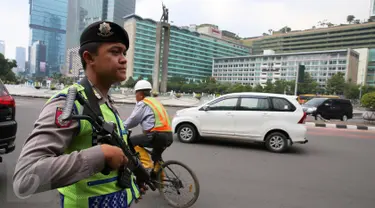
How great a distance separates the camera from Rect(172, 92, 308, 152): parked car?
6.56 meters

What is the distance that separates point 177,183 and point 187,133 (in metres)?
4.06

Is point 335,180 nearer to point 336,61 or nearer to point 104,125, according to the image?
point 104,125

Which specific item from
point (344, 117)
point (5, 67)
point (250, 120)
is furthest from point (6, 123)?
point (5, 67)

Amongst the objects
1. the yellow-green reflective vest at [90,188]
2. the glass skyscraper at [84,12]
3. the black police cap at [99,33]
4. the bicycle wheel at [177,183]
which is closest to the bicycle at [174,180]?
the bicycle wheel at [177,183]

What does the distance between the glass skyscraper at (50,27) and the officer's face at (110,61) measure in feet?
400

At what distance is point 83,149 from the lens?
105 centimetres

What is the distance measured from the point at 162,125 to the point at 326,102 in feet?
50.0

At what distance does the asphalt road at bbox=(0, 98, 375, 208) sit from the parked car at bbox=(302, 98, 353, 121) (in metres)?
8.77

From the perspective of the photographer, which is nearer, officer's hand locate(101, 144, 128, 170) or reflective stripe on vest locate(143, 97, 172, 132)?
officer's hand locate(101, 144, 128, 170)

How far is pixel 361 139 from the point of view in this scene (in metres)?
9.17

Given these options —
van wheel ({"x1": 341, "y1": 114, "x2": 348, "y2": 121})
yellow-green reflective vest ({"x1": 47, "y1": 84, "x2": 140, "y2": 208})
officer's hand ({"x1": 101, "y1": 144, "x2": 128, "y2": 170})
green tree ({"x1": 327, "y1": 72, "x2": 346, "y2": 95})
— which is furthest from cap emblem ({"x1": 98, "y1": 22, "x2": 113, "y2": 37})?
green tree ({"x1": 327, "y1": 72, "x2": 346, "y2": 95})

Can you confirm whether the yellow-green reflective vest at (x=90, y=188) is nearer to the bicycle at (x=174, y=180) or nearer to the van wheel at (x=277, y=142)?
the bicycle at (x=174, y=180)

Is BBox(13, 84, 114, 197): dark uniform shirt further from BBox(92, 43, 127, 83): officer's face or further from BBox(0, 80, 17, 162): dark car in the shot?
BBox(0, 80, 17, 162): dark car

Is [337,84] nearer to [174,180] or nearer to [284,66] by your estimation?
[284,66]
